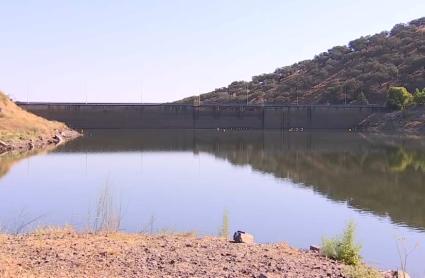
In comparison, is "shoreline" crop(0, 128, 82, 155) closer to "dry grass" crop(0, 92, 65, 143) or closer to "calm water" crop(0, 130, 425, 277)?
"dry grass" crop(0, 92, 65, 143)

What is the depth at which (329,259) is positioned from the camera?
9.81 meters

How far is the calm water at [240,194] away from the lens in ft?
49.3

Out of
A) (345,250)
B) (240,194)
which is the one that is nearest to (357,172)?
(240,194)

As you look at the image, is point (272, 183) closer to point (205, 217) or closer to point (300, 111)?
point (205, 217)

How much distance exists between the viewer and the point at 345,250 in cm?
981

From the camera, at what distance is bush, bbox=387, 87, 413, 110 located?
84.2 meters

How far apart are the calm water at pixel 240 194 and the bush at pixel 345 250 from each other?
5.75 ft

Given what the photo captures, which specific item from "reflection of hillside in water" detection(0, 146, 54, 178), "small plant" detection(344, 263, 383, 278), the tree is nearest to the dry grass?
"reflection of hillside in water" detection(0, 146, 54, 178)

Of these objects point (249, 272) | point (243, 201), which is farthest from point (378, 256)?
point (243, 201)

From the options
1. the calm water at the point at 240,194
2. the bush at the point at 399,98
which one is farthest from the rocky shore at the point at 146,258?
the bush at the point at 399,98

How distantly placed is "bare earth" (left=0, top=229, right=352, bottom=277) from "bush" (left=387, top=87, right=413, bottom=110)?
7888 cm

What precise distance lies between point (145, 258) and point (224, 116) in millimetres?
83354

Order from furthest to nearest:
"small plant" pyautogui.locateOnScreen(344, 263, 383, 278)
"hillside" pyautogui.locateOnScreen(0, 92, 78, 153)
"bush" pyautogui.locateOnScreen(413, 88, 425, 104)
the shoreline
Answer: "bush" pyautogui.locateOnScreen(413, 88, 425, 104) → "hillside" pyautogui.locateOnScreen(0, 92, 78, 153) → the shoreline → "small plant" pyautogui.locateOnScreen(344, 263, 383, 278)

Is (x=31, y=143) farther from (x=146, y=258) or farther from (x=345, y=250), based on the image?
(x=345, y=250)
